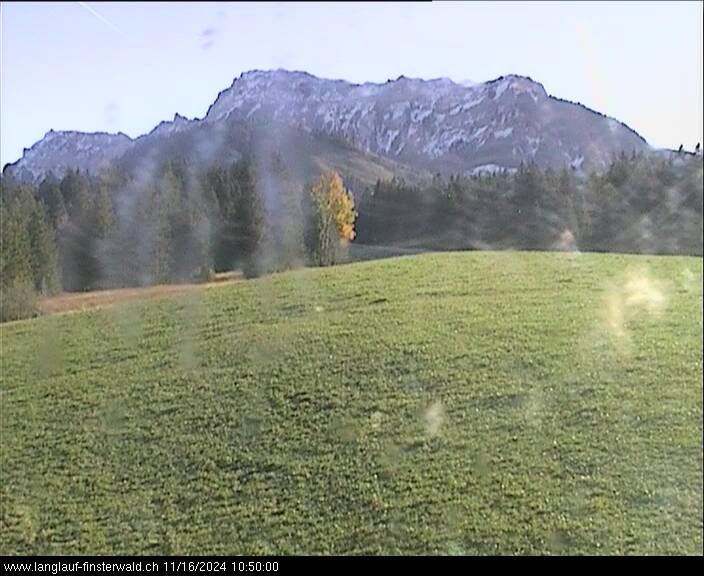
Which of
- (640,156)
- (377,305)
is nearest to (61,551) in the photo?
(377,305)

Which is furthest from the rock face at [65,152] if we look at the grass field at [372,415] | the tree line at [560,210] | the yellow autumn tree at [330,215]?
the tree line at [560,210]

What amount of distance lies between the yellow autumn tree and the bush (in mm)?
1184

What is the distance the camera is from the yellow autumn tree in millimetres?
3613

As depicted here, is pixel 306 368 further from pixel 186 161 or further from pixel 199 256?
pixel 186 161

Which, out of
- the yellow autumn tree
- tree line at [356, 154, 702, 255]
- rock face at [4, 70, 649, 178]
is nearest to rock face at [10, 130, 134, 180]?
rock face at [4, 70, 649, 178]

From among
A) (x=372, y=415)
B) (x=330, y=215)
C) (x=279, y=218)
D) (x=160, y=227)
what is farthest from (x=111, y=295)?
(x=372, y=415)

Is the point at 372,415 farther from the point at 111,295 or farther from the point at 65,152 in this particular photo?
the point at 65,152

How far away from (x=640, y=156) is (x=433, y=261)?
43.9 inches

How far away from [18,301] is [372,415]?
1490mm

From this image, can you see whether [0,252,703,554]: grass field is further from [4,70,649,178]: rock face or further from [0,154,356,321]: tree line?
[4,70,649,178]: rock face

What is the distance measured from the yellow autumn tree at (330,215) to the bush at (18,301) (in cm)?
118

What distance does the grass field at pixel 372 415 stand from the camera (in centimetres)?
305

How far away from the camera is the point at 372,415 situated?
3.53m

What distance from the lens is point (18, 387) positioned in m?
3.21
